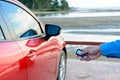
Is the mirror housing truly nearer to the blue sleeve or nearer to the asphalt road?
the blue sleeve

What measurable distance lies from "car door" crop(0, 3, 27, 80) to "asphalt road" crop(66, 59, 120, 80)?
4534mm

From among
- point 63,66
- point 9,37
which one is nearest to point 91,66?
point 63,66

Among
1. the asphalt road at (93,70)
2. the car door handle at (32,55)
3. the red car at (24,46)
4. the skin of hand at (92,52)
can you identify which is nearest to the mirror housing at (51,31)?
the red car at (24,46)

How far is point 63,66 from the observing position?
24.2 feet

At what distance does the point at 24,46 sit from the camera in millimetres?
4547

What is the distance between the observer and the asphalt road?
887cm

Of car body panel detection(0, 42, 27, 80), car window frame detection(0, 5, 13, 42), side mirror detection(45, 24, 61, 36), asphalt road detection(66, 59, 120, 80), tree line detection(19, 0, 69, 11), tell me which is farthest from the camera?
tree line detection(19, 0, 69, 11)

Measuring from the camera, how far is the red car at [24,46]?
3.99 metres

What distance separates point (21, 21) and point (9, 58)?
123 centimetres

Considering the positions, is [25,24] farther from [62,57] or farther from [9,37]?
[62,57]

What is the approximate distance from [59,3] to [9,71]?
264ft

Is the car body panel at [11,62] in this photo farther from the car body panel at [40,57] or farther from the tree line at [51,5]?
the tree line at [51,5]

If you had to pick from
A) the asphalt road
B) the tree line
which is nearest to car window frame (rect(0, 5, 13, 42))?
the asphalt road

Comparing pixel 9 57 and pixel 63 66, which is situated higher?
pixel 9 57
